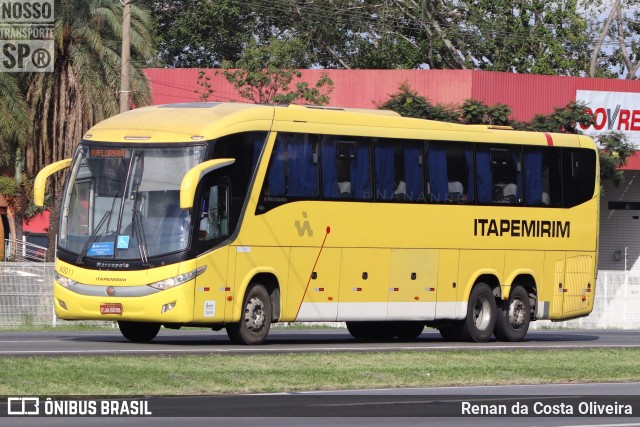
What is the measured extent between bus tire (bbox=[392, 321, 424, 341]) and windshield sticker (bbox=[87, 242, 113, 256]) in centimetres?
769

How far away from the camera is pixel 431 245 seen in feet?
84.5

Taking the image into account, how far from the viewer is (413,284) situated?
25.5 meters

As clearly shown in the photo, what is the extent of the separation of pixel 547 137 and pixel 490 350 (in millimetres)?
6430

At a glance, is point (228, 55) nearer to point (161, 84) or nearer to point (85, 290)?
point (161, 84)

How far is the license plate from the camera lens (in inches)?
850

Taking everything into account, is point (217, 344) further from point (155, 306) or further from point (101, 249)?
point (101, 249)

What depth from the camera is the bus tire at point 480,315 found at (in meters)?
26.4

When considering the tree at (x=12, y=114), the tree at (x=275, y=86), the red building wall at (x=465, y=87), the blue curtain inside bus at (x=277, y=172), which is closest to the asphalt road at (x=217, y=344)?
the blue curtain inside bus at (x=277, y=172)

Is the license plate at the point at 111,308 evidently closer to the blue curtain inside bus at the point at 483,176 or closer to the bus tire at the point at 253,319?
the bus tire at the point at 253,319

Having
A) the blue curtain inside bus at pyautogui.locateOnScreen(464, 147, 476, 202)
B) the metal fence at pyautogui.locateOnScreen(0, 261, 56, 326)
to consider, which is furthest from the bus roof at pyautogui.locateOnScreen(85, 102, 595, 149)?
the metal fence at pyautogui.locateOnScreen(0, 261, 56, 326)

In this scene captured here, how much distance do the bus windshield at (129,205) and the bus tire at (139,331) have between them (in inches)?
84.7

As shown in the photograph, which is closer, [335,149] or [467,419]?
[467,419]

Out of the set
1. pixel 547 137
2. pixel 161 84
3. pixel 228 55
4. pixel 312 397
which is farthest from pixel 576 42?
pixel 312 397

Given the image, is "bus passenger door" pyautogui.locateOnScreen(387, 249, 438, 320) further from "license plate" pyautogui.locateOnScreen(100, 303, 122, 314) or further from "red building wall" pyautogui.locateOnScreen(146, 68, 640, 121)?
"red building wall" pyautogui.locateOnScreen(146, 68, 640, 121)
